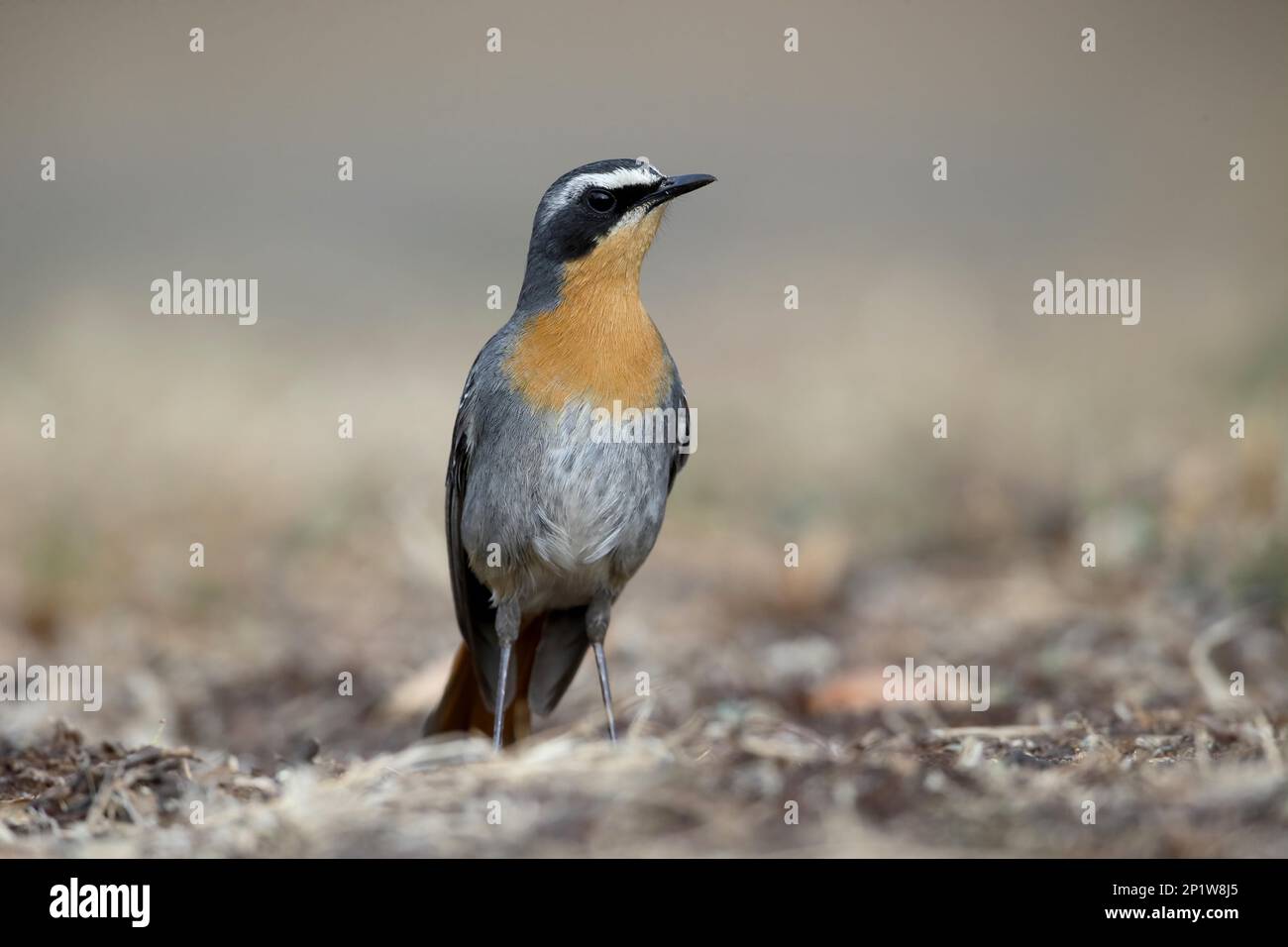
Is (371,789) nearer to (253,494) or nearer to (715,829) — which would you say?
(715,829)

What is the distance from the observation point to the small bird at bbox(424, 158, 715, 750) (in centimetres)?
605

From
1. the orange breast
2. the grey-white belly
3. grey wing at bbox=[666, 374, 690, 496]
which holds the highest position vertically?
the orange breast

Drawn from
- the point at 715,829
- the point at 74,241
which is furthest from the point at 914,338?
the point at 715,829

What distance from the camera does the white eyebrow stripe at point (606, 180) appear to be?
6.11 m

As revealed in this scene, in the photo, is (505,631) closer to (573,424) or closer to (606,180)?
(573,424)

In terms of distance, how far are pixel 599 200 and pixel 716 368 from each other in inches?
265

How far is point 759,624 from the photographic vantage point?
8742 mm

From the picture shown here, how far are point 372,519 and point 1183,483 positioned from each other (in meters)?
5.44
